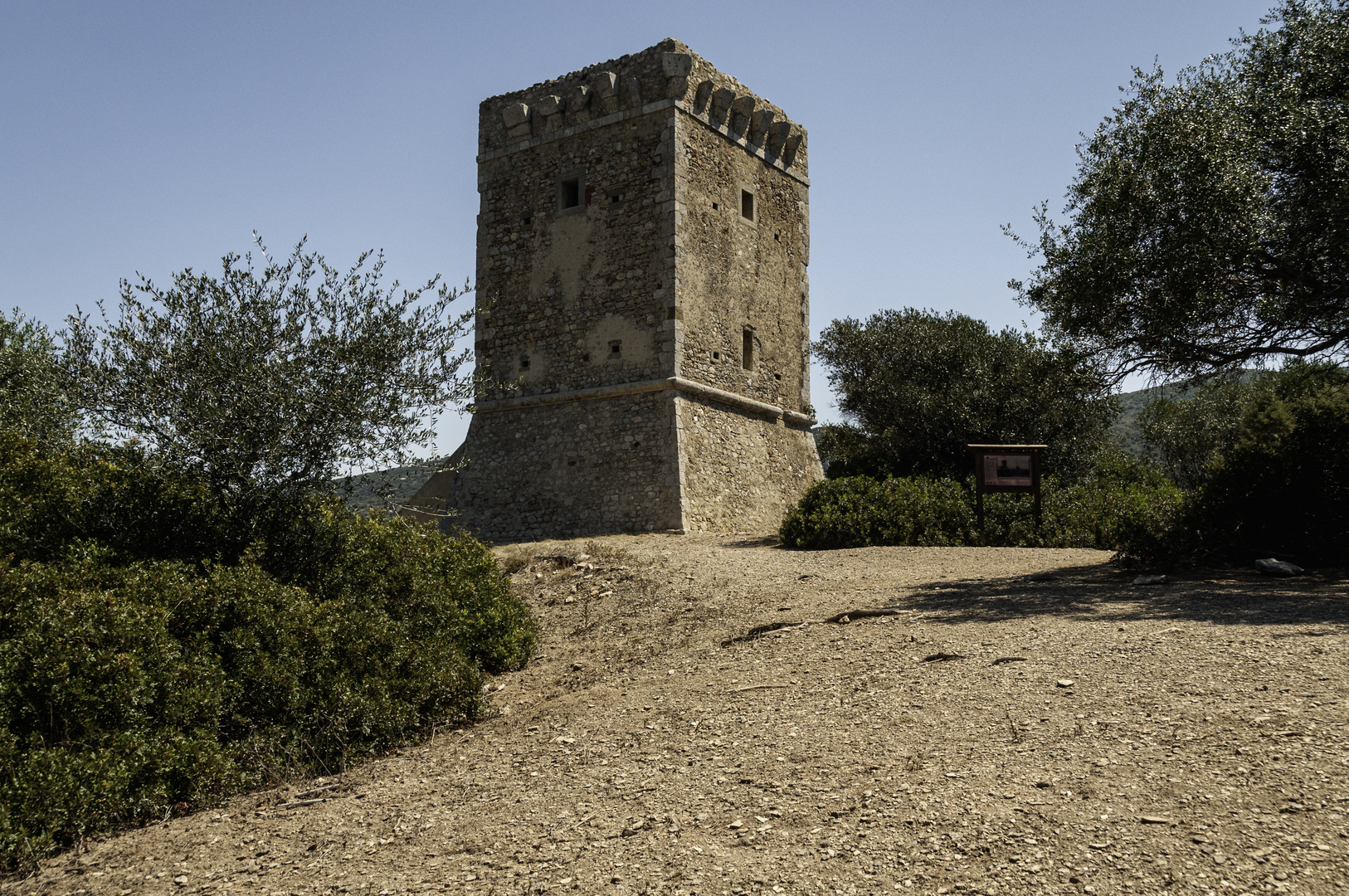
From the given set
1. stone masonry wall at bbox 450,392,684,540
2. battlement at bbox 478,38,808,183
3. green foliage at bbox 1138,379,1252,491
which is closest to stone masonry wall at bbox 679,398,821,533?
stone masonry wall at bbox 450,392,684,540

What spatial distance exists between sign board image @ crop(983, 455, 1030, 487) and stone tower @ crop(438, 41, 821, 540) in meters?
5.21

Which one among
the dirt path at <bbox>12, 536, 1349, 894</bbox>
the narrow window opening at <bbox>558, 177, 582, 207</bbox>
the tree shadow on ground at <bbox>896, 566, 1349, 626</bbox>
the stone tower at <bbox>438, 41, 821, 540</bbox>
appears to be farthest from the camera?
the narrow window opening at <bbox>558, 177, 582, 207</bbox>

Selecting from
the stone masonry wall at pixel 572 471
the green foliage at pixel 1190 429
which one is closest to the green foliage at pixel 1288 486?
the stone masonry wall at pixel 572 471

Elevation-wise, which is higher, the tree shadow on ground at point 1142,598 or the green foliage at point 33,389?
the green foliage at point 33,389

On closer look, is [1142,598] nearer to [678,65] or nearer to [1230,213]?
[1230,213]

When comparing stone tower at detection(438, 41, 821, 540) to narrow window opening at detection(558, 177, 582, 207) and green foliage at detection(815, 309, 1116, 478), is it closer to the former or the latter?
narrow window opening at detection(558, 177, 582, 207)

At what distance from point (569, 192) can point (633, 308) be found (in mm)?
2947

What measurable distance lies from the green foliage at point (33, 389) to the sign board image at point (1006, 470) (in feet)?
34.3

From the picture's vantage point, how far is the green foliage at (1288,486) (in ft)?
32.2

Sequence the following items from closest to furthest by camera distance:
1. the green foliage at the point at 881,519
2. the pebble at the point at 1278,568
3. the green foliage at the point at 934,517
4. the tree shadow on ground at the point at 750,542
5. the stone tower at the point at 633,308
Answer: the pebble at the point at 1278,568, the green foliage at the point at 934,517, the green foliage at the point at 881,519, the tree shadow on ground at the point at 750,542, the stone tower at the point at 633,308

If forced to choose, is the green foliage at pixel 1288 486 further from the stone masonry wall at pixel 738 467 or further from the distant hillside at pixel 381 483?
the distant hillside at pixel 381 483

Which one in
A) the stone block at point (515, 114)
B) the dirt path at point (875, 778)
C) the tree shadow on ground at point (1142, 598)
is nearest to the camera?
the dirt path at point (875, 778)

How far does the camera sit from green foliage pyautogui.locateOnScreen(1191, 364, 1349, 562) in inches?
386

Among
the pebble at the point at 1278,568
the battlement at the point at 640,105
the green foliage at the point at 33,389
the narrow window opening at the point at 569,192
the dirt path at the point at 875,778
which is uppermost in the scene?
the battlement at the point at 640,105
